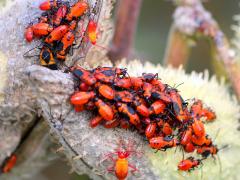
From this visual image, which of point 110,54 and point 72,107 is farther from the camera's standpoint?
point 110,54

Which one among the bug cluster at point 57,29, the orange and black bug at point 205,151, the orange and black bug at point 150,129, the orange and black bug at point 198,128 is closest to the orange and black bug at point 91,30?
the bug cluster at point 57,29

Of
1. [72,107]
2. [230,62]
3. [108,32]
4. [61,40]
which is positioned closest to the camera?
[72,107]

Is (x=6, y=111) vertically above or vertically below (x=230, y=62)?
below

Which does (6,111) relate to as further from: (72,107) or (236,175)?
(236,175)

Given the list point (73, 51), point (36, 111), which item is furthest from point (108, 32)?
point (36, 111)

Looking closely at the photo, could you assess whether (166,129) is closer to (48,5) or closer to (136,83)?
(136,83)

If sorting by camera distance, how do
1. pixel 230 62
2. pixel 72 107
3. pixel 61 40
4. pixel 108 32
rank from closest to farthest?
pixel 72 107 → pixel 61 40 → pixel 108 32 → pixel 230 62

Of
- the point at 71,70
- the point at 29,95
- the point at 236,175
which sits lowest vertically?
the point at 236,175
